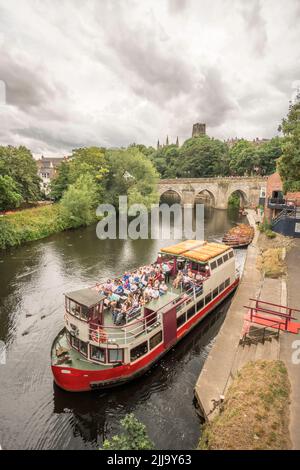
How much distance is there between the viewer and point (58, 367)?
1291 cm

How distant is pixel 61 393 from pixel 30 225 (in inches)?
1326

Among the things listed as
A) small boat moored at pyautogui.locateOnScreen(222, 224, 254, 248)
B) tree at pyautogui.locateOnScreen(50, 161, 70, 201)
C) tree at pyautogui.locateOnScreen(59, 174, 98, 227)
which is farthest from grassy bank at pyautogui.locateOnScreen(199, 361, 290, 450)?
tree at pyautogui.locateOnScreen(50, 161, 70, 201)

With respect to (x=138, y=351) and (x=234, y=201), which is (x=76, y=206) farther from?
(x=234, y=201)

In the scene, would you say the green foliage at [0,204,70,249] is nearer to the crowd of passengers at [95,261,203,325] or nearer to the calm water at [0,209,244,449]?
the calm water at [0,209,244,449]

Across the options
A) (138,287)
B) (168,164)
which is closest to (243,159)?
(168,164)

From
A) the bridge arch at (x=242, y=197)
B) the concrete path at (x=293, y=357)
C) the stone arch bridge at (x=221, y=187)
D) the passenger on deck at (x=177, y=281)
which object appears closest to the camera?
the concrete path at (x=293, y=357)

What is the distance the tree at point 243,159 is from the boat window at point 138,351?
8532 cm

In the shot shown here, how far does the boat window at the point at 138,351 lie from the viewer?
13.8m

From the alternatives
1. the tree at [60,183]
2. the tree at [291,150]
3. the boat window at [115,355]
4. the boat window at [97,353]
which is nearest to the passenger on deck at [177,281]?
the boat window at [115,355]

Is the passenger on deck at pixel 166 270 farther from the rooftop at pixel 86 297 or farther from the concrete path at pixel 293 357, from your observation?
the concrete path at pixel 293 357

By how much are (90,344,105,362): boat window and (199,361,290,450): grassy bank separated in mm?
5642

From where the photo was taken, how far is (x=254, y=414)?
9250 mm
